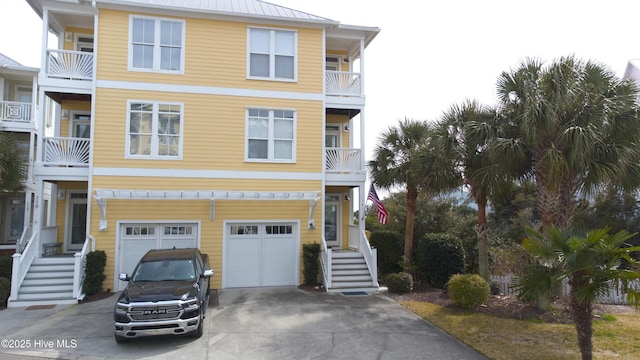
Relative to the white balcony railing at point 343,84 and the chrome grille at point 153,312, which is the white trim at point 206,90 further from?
the chrome grille at point 153,312

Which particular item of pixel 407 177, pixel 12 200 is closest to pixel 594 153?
pixel 407 177

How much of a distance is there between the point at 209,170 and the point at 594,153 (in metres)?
11.9

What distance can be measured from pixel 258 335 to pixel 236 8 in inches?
492

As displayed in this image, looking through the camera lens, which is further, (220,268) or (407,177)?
(407,177)

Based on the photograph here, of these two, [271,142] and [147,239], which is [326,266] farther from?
[147,239]

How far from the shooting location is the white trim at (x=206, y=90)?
49.5 feet

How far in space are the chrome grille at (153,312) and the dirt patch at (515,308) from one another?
24.8 ft

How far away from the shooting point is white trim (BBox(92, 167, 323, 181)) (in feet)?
48.7

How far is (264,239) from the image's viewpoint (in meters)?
16.0

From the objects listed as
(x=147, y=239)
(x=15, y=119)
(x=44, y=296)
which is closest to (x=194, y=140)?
(x=147, y=239)

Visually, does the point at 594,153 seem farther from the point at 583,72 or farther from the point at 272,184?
the point at 272,184

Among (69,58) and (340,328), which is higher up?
(69,58)

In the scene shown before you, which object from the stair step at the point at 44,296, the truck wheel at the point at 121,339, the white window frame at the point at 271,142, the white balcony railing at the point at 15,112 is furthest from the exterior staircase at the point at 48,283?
the white balcony railing at the point at 15,112

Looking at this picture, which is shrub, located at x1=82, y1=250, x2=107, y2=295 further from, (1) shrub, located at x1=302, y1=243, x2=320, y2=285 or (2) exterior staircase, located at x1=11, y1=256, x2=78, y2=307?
(1) shrub, located at x1=302, y1=243, x2=320, y2=285
